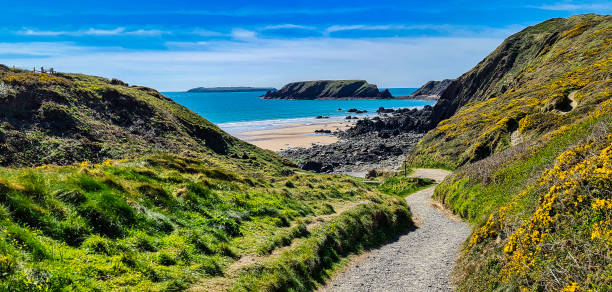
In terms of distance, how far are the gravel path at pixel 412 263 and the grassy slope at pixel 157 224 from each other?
3.45 ft

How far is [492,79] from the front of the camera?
98.4 metres

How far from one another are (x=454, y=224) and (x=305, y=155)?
5720 cm

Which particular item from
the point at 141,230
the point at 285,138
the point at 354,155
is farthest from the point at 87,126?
the point at 285,138

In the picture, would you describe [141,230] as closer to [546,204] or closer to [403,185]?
[546,204]

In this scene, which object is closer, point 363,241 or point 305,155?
point 363,241

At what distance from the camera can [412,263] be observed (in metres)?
16.8

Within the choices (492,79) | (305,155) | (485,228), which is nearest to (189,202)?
(485,228)

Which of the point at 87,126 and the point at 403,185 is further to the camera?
the point at 403,185

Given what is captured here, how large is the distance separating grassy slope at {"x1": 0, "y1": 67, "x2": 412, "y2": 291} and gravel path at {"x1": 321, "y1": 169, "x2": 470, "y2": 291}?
1.05m

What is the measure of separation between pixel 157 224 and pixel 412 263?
1230 cm

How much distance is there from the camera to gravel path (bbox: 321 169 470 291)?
14266 millimetres

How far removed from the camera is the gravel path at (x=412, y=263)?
1427cm

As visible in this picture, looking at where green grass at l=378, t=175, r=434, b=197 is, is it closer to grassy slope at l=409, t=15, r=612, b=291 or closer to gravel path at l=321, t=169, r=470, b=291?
grassy slope at l=409, t=15, r=612, b=291

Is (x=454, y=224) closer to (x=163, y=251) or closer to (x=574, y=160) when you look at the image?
(x=574, y=160)
